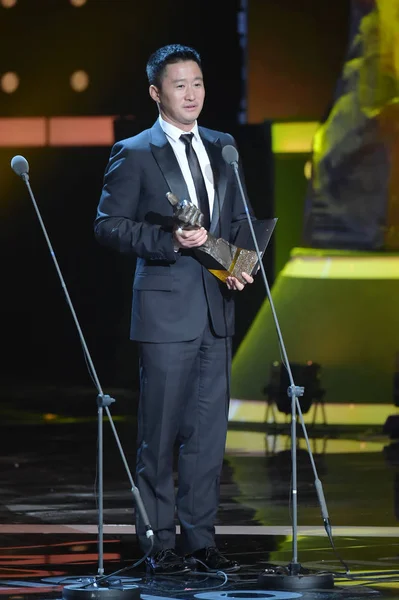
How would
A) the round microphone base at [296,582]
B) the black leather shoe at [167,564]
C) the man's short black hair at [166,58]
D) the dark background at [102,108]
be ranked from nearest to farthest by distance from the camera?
the round microphone base at [296,582]
the black leather shoe at [167,564]
the man's short black hair at [166,58]
the dark background at [102,108]

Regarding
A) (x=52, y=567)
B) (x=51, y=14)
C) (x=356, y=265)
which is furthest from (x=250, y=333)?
(x=52, y=567)

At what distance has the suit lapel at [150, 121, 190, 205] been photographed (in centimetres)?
485

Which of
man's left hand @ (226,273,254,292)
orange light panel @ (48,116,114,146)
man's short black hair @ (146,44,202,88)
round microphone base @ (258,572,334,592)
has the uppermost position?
orange light panel @ (48,116,114,146)

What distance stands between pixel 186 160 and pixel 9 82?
6195mm

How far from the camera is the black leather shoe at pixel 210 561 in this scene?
4785 millimetres

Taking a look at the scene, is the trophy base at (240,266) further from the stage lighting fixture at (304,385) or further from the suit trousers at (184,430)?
the stage lighting fixture at (304,385)

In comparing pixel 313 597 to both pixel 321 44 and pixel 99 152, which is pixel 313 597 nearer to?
pixel 321 44

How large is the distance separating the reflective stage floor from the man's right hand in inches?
40.2

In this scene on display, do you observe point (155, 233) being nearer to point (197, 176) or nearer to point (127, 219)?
point (127, 219)

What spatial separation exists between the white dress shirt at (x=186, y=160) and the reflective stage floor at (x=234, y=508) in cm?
125

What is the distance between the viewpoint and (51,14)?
427 inches

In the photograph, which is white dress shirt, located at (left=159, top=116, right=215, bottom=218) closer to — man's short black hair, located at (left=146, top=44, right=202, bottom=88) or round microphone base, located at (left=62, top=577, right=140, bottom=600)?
man's short black hair, located at (left=146, top=44, right=202, bottom=88)

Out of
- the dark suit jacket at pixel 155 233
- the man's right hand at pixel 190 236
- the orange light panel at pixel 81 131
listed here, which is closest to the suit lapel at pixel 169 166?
the dark suit jacket at pixel 155 233

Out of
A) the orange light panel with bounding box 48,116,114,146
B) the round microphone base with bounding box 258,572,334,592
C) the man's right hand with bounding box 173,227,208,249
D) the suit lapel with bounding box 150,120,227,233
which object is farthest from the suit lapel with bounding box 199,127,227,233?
the orange light panel with bounding box 48,116,114,146
